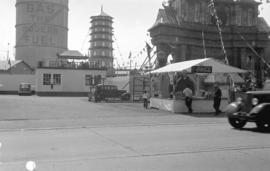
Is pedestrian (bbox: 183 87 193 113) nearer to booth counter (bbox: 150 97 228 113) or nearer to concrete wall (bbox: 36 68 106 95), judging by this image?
booth counter (bbox: 150 97 228 113)

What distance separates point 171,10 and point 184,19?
192cm

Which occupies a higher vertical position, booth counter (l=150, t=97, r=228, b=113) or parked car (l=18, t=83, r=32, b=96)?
parked car (l=18, t=83, r=32, b=96)

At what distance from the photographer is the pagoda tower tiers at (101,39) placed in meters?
114

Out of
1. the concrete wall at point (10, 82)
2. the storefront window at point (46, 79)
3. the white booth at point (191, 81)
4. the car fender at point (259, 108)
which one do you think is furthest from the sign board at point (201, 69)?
the concrete wall at point (10, 82)

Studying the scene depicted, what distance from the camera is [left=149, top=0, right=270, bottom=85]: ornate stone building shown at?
4225cm

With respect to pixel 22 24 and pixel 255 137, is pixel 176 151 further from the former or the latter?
pixel 22 24

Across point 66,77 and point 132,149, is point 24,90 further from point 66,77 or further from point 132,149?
point 132,149

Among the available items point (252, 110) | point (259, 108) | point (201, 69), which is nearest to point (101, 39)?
point (201, 69)

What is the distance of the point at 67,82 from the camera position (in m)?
54.9

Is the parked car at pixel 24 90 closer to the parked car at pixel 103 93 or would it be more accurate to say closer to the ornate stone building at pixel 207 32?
the parked car at pixel 103 93

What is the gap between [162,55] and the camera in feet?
137

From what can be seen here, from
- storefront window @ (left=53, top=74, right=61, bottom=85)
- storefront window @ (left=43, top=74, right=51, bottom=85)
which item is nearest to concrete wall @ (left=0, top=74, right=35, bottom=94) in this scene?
storefront window @ (left=43, top=74, right=51, bottom=85)

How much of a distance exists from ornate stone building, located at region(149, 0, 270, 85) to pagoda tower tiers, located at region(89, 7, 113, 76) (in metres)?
69.7

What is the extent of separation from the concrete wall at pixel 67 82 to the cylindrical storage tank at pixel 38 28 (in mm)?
54711
